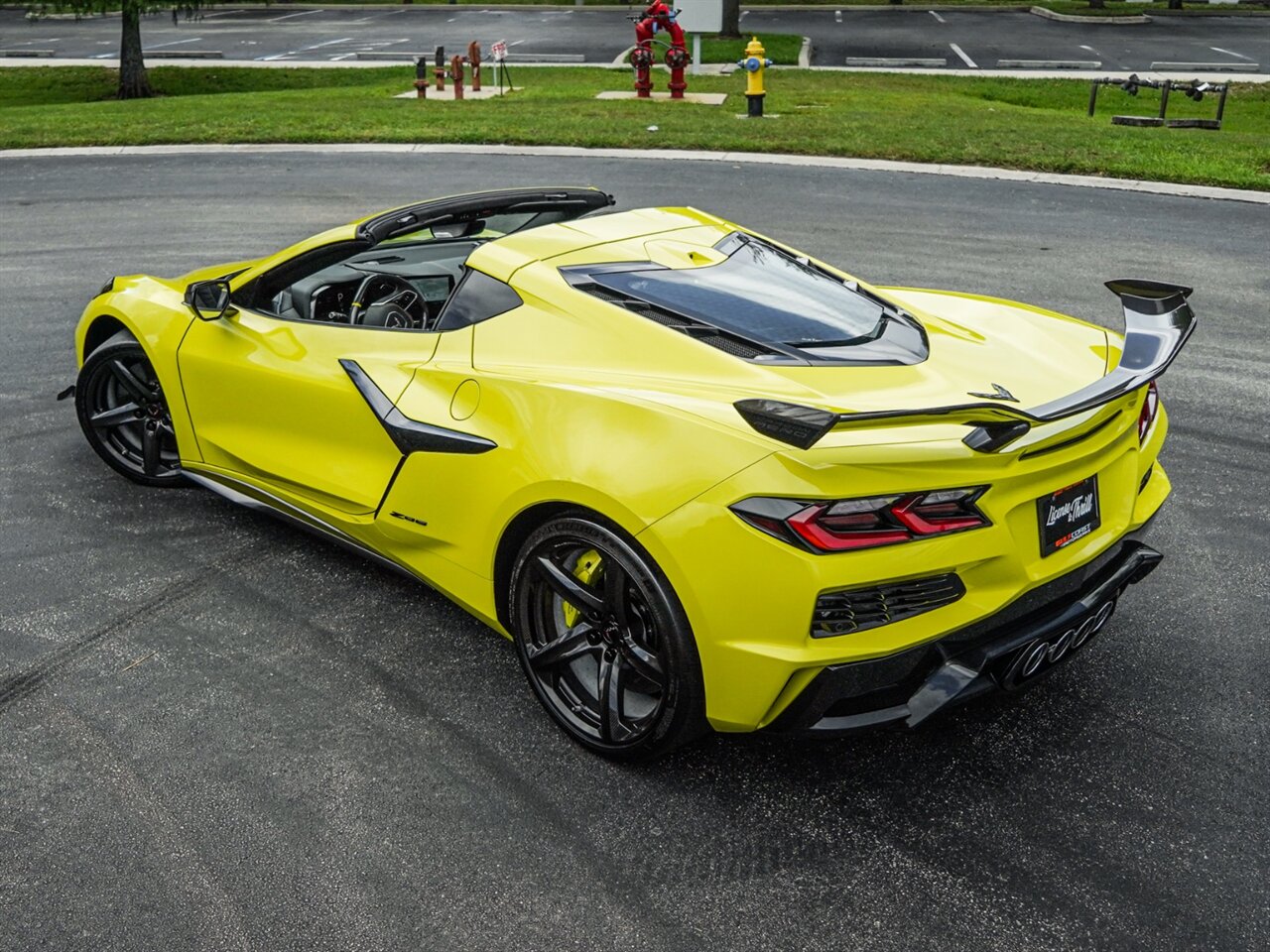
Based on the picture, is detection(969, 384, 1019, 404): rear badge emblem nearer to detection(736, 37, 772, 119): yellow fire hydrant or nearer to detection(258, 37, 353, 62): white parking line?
detection(736, 37, 772, 119): yellow fire hydrant

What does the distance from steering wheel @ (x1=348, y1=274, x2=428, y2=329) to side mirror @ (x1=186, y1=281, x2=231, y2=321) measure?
48cm

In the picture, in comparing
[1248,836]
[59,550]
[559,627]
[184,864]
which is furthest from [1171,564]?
[59,550]

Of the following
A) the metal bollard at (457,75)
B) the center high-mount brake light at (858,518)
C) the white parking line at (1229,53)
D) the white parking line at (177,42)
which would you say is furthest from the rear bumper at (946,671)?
the white parking line at (177,42)

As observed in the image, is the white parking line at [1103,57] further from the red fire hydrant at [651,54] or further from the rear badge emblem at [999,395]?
the rear badge emblem at [999,395]

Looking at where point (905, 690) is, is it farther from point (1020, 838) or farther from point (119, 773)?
point (119, 773)

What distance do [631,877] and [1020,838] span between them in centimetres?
106

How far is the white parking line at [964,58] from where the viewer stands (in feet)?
86.6

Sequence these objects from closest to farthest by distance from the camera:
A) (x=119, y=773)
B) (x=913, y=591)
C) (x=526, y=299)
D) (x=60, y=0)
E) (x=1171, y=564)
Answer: (x=913, y=591), (x=119, y=773), (x=526, y=299), (x=1171, y=564), (x=60, y=0)

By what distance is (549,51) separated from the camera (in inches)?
1095

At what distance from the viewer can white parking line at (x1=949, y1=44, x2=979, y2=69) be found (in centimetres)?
2640

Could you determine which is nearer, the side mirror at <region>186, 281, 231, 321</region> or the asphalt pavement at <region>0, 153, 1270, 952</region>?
the asphalt pavement at <region>0, 153, 1270, 952</region>

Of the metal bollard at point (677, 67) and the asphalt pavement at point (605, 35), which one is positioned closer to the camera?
the metal bollard at point (677, 67)

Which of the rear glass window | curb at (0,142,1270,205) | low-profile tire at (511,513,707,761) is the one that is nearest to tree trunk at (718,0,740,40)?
curb at (0,142,1270,205)

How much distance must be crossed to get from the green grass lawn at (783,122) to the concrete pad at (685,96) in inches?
13.2
